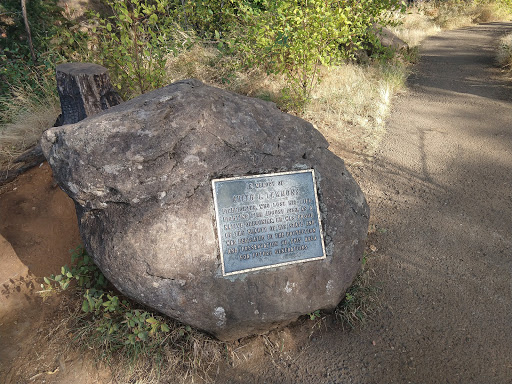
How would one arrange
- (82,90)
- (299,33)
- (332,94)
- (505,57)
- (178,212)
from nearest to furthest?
(178,212) < (82,90) < (299,33) < (332,94) < (505,57)

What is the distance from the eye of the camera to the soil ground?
2.55 metres

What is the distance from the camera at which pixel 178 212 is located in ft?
7.96

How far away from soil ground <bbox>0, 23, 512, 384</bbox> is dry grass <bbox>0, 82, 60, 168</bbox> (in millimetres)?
621

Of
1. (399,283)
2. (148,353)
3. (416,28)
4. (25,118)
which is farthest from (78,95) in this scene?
(416,28)

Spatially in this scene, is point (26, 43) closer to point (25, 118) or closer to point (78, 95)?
point (25, 118)

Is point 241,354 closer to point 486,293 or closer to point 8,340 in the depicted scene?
point 8,340

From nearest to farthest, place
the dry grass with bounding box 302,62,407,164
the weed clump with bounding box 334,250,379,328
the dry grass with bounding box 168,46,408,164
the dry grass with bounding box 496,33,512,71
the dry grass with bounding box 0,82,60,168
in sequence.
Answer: the weed clump with bounding box 334,250,379,328, the dry grass with bounding box 0,82,60,168, the dry grass with bounding box 302,62,407,164, the dry grass with bounding box 168,46,408,164, the dry grass with bounding box 496,33,512,71

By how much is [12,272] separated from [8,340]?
63 cm

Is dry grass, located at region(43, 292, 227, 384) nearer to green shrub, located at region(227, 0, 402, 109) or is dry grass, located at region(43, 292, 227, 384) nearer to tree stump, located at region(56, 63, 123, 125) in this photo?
tree stump, located at region(56, 63, 123, 125)

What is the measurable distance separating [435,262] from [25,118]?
5061mm

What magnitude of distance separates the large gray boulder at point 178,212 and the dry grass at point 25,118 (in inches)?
86.8

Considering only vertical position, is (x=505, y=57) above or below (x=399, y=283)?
above

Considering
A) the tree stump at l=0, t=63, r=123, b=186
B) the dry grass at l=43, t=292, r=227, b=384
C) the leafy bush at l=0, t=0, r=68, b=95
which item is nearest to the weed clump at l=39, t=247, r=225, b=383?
the dry grass at l=43, t=292, r=227, b=384

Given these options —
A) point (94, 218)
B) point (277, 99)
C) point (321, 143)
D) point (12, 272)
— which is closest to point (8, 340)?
point (12, 272)
